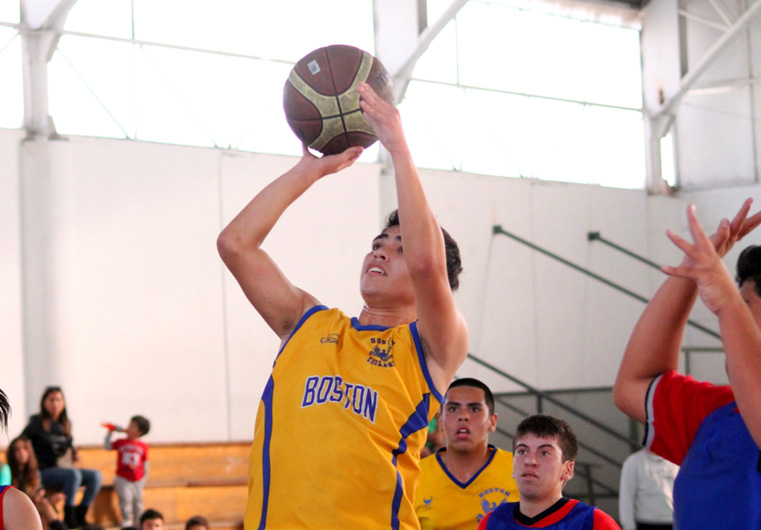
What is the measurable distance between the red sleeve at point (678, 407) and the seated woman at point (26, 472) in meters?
6.38

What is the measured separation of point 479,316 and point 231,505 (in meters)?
4.78

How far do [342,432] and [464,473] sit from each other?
237 cm

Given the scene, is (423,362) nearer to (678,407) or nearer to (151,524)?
(678,407)

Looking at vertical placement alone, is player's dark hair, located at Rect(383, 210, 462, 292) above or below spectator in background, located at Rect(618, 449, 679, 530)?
above

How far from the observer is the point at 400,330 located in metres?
2.82

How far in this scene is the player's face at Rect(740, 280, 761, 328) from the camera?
86.0 inches

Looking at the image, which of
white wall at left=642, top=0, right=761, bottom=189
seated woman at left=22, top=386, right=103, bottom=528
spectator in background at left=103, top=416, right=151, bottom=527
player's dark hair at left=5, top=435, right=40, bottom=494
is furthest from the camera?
white wall at left=642, top=0, right=761, bottom=189

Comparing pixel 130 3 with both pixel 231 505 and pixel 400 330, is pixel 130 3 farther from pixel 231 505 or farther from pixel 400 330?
pixel 400 330

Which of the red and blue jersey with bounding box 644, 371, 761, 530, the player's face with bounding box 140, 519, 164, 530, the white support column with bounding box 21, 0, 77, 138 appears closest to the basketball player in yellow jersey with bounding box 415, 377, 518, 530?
the red and blue jersey with bounding box 644, 371, 761, 530

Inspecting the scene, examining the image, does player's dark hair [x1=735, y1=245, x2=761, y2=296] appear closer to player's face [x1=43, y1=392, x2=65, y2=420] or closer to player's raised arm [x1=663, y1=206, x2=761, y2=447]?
player's raised arm [x1=663, y1=206, x2=761, y2=447]

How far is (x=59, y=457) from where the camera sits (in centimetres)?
870

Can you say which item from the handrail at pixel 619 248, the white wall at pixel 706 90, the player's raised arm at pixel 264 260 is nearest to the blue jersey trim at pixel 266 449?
the player's raised arm at pixel 264 260

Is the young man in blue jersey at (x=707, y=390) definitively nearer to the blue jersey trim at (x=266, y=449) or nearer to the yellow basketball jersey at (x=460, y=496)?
the blue jersey trim at (x=266, y=449)

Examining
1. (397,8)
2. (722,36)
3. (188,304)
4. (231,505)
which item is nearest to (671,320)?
(231,505)
